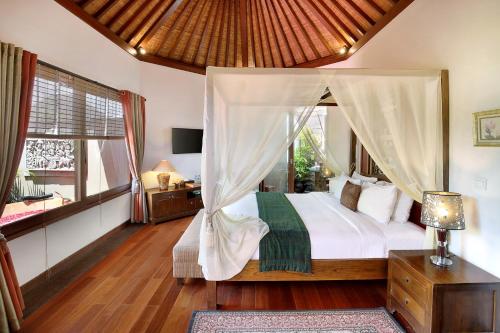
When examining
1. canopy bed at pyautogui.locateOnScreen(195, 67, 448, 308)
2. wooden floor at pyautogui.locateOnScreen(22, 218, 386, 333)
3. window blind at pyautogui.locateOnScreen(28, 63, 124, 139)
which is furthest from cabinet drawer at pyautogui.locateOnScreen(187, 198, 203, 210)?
canopy bed at pyautogui.locateOnScreen(195, 67, 448, 308)

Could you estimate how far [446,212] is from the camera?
204cm

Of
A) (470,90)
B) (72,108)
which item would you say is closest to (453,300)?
(470,90)

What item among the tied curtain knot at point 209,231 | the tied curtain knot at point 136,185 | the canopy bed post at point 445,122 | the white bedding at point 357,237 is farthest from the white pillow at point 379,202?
the tied curtain knot at point 136,185

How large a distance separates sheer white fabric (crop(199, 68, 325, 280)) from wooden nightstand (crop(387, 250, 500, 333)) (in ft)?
4.53

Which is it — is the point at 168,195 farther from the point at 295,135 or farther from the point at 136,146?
the point at 295,135

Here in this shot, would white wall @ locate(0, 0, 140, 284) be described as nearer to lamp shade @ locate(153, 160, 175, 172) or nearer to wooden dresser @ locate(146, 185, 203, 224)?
wooden dresser @ locate(146, 185, 203, 224)

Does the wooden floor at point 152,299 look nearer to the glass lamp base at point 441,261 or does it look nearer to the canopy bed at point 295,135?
the canopy bed at point 295,135

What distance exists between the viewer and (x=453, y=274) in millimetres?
1971

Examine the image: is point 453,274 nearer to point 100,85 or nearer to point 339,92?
point 339,92

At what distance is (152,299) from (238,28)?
14.9ft

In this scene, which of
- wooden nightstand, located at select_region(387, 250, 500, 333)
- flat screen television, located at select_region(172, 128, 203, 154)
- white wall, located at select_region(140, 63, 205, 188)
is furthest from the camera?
flat screen television, located at select_region(172, 128, 203, 154)

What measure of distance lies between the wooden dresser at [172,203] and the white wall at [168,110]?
1.88 ft

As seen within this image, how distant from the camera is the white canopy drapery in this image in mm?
2371

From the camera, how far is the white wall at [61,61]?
2.52m
